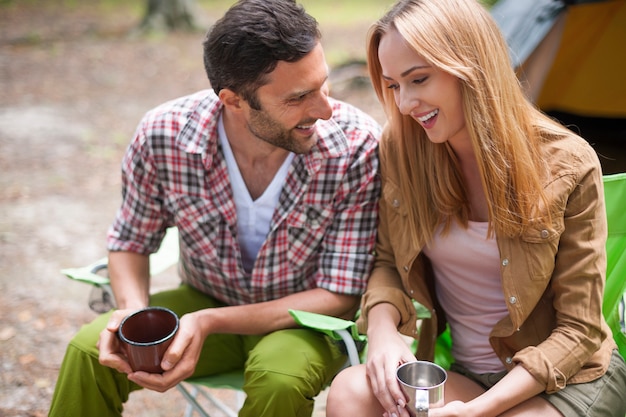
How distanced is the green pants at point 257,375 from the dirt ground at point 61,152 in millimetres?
908

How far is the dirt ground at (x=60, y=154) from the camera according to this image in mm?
3516

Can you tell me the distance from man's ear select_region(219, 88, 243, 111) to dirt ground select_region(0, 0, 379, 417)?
1424mm

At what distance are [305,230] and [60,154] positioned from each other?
4424 mm

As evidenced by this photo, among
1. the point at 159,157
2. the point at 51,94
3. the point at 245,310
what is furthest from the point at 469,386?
the point at 51,94

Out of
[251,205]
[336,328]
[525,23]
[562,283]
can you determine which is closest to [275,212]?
[251,205]

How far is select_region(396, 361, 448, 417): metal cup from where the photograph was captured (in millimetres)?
1685

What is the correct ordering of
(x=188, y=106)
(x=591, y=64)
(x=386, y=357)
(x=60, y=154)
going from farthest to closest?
(x=60, y=154) < (x=591, y=64) < (x=188, y=106) < (x=386, y=357)

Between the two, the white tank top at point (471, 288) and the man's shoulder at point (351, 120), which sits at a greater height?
the man's shoulder at point (351, 120)

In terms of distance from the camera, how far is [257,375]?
6.75ft

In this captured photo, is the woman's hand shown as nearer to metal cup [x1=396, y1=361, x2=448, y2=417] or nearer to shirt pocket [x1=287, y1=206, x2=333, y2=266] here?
metal cup [x1=396, y1=361, x2=448, y2=417]

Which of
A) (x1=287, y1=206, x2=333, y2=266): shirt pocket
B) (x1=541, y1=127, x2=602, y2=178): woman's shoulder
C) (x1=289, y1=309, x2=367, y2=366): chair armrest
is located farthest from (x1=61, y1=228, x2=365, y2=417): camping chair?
(x1=541, y1=127, x2=602, y2=178): woman's shoulder

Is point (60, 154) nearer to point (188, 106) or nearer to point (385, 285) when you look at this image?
point (188, 106)

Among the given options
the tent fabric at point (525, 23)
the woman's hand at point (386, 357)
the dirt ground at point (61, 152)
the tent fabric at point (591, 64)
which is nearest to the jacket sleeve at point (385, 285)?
the woman's hand at point (386, 357)

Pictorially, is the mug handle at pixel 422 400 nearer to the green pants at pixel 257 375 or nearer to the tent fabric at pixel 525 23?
the green pants at pixel 257 375
